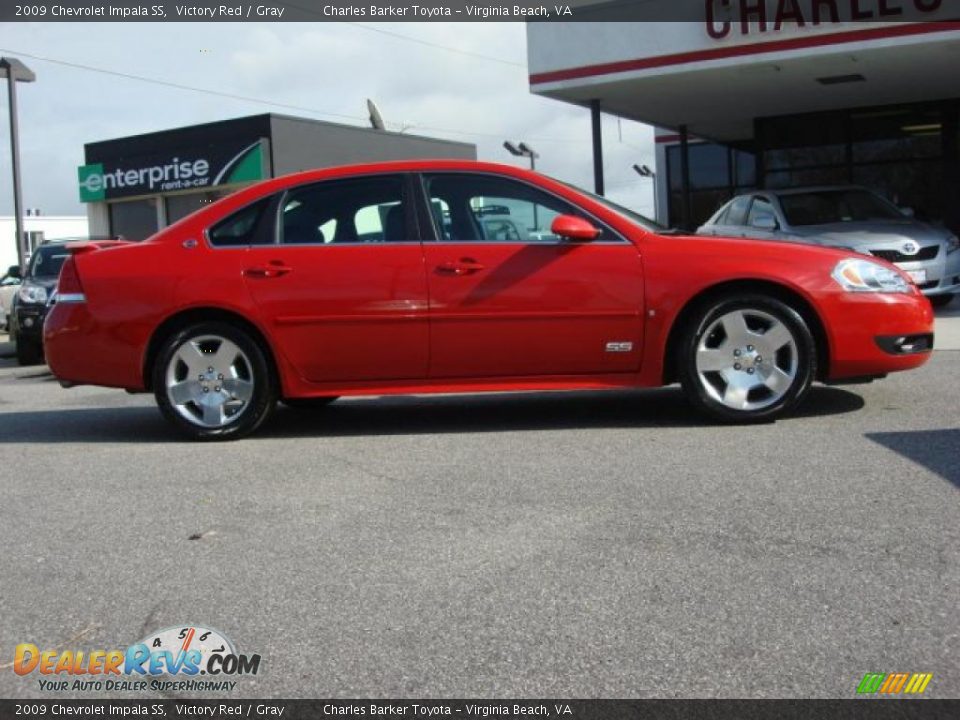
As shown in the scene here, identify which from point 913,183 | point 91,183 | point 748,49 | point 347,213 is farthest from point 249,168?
point 347,213

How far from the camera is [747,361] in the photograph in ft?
19.6

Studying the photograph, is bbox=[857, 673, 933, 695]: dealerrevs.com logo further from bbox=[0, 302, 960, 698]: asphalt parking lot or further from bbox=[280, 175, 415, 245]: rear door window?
bbox=[280, 175, 415, 245]: rear door window

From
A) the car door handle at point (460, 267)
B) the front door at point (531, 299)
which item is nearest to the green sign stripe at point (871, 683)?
the front door at point (531, 299)

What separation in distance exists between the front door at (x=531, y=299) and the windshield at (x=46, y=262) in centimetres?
920

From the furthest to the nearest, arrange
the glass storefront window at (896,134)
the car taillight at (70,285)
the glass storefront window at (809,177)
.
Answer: the glass storefront window at (809,177)
the glass storefront window at (896,134)
the car taillight at (70,285)

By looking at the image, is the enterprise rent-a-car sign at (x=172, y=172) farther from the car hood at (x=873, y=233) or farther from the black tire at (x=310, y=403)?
the black tire at (x=310, y=403)

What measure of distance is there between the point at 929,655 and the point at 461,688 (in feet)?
4.29

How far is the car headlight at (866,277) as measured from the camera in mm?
5930

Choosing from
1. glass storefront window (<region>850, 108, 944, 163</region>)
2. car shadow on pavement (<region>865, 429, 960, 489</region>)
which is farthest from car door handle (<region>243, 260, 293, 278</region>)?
glass storefront window (<region>850, 108, 944, 163</region>)

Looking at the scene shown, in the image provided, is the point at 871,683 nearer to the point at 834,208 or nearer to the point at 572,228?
the point at 572,228

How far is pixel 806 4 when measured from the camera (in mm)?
12648

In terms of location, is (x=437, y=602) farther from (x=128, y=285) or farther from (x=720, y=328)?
(x=128, y=285)
